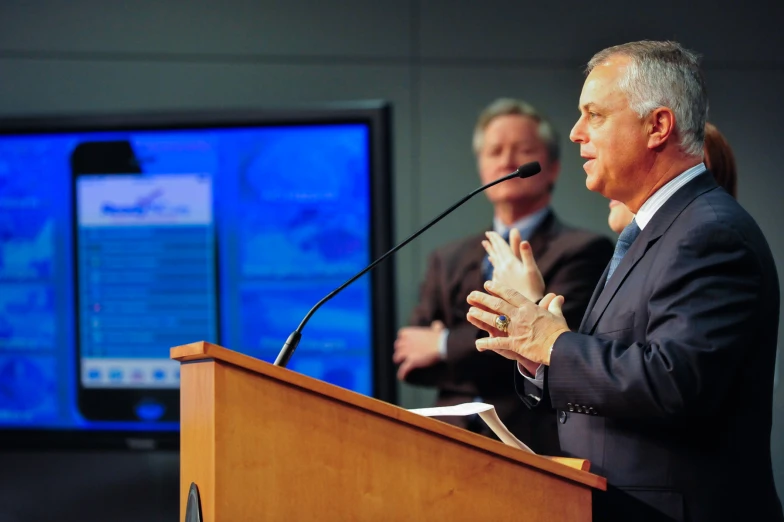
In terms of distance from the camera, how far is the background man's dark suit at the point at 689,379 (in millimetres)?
1351

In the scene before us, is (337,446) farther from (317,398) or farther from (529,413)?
(529,413)

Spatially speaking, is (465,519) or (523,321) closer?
(465,519)

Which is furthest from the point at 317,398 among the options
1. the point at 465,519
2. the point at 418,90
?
the point at 418,90

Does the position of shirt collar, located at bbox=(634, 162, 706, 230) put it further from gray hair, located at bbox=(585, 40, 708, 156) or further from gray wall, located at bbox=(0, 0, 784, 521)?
gray wall, located at bbox=(0, 0, 784, 521)

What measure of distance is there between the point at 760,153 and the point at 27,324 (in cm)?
311

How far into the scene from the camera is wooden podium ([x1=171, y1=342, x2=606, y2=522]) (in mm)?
1182

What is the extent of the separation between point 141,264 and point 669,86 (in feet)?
7.13

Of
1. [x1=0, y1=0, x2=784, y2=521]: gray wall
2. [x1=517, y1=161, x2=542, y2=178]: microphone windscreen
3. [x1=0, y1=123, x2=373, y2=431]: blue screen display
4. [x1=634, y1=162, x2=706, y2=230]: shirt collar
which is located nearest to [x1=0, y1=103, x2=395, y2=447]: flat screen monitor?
[x1=0, y1=123, x2=373, y2=431]: blue screen display

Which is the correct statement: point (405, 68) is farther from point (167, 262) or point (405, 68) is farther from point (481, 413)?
point (481, 413)

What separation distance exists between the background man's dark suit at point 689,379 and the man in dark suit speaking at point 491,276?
1.16m

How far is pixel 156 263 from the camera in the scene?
3.23m

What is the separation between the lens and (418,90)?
3.90 meters

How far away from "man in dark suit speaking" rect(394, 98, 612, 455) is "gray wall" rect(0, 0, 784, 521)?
78 centimetres

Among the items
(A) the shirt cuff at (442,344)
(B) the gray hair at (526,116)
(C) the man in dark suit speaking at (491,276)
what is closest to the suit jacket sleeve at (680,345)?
(C) the man in dark suit speaking at (491,276)
